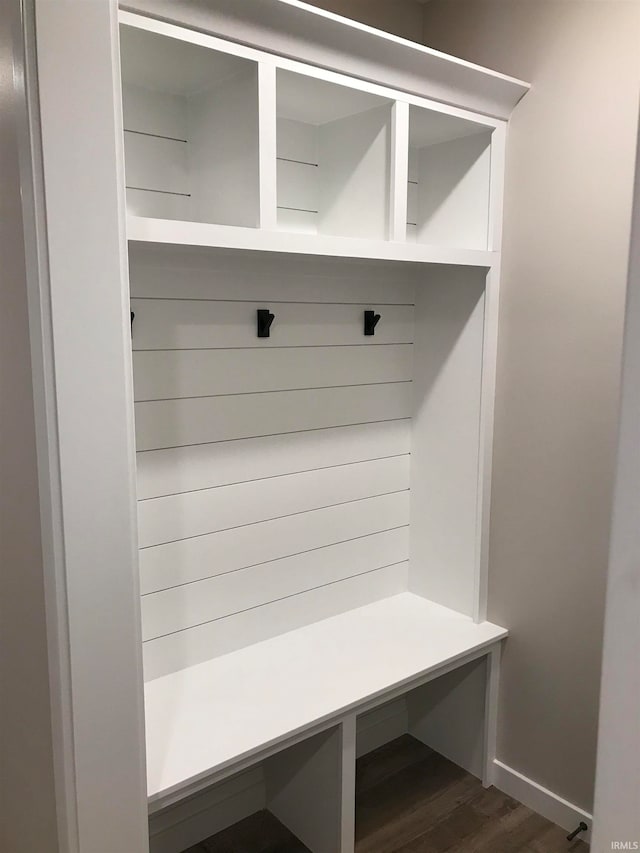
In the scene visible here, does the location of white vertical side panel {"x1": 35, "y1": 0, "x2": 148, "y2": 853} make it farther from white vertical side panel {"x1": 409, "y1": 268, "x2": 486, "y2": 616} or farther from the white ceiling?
white vertical side panel {"x1": 409, "y1": 268, "x2": 486, "y2": 616}

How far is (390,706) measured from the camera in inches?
104

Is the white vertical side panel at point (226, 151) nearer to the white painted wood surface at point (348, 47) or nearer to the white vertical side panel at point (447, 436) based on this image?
the white painted wood surface at point (348, 47)

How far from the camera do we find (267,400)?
208cm

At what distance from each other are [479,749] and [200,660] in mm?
1067

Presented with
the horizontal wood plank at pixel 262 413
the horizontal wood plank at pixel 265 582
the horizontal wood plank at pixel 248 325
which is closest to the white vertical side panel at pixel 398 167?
the horizontal wood plank at pixel 248 325

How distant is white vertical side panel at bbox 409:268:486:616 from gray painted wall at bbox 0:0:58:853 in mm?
1439

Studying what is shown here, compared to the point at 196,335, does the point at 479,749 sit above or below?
below

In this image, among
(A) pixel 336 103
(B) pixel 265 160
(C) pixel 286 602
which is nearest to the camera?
(B) pixel 265 160

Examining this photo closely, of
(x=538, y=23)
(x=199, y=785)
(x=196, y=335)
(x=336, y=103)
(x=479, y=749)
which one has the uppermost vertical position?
(x=538, y=23)

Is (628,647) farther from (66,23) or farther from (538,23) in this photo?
(538,23)

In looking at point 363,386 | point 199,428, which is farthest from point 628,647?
point 363,386

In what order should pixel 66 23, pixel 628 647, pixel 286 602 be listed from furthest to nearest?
pixel 286 602
pixel 66 23
pixel 628 647

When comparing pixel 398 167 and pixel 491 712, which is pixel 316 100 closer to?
pixel 398 167

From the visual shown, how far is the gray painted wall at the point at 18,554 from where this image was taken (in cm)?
120
